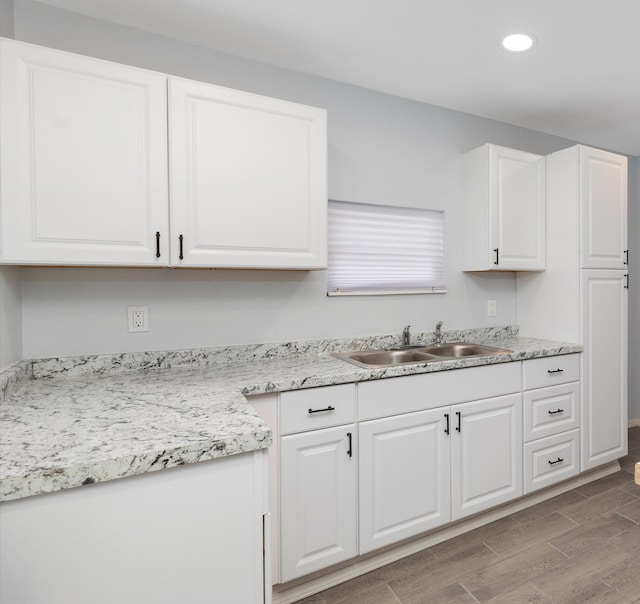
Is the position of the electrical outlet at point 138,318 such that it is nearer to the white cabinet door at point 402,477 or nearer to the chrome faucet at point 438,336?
the white cabinet door at point 402,477

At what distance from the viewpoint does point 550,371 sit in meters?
2.35

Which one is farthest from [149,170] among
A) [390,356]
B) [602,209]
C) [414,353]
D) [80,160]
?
[602,209]

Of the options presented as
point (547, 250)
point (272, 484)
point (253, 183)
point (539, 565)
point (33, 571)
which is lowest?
point (539, 565)

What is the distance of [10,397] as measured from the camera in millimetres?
1356

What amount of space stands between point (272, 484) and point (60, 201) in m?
1.34

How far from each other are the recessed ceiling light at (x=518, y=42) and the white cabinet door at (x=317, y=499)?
1.99 meters

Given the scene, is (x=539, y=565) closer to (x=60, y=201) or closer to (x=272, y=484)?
(x=272, y=484)

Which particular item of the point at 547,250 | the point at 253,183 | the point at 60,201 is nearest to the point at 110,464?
the point at 60,201

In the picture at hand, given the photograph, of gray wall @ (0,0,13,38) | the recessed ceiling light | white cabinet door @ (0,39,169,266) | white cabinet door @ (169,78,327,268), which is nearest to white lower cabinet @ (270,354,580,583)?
white cabinet door @ (169,78,327,268)

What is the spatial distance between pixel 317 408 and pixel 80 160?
1.32m

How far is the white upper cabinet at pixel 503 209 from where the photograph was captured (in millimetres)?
2500

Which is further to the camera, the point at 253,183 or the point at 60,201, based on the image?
the point at 253,183

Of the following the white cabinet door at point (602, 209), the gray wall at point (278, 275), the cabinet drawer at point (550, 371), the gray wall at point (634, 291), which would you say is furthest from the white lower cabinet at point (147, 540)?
the gray wall at point (634, 291)

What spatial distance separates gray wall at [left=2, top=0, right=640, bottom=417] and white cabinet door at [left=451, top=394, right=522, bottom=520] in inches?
26.6
